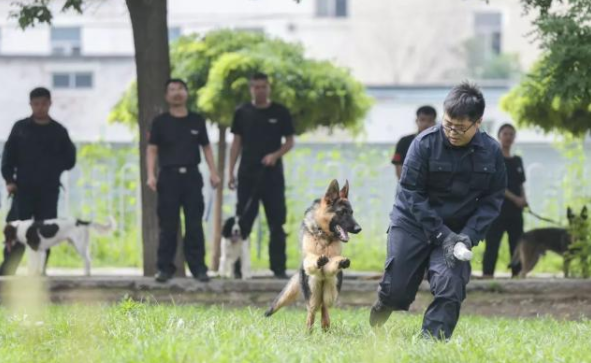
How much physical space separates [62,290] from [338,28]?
45.4 m

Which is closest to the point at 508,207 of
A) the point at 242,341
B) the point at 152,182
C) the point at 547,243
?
the point at 547,243

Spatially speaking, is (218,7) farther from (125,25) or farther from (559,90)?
(559,90)

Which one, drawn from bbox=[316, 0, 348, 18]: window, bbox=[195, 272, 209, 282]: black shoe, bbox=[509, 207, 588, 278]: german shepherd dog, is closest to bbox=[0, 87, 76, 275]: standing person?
bbox=[195, 272, 209, 282]: black shoe

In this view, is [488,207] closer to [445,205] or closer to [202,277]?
[445,205]

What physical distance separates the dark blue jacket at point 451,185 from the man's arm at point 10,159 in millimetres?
6770

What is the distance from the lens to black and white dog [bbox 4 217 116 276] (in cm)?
1444

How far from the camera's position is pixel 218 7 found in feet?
170

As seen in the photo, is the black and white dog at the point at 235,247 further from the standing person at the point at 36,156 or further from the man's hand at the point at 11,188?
the man's hand at the point at 11,188

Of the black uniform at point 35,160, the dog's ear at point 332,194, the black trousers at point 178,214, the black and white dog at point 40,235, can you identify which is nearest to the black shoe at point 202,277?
the black trousers at point 178,214

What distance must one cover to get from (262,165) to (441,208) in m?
6.02

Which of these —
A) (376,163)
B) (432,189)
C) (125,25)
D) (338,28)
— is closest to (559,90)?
(432,189)

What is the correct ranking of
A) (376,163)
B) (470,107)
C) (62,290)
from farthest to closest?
A: (376,163)
(62,290)
(470,107)

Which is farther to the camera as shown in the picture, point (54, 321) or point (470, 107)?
point (54, 321)

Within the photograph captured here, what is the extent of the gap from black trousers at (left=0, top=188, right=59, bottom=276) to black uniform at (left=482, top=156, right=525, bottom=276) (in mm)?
4799
